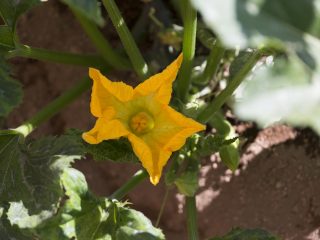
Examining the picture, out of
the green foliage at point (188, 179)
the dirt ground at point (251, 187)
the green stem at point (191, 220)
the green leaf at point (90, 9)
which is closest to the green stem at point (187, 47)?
the green foliage at point (188, 179)

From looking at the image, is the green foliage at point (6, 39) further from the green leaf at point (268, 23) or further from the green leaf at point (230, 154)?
the green leaf at point (268, 23)

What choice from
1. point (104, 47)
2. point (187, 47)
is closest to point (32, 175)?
point (187, 47)

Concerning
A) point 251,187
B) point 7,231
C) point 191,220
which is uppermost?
point 191,220

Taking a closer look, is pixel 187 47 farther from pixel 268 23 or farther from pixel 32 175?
pixel 268 23

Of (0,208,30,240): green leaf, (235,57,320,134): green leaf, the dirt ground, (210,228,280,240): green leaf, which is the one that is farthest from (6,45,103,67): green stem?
(235,57,320,134): green leaf

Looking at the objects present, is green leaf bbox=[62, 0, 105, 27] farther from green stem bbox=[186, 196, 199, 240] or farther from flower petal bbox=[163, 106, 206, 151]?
green stem bbox=[186, 196, 199, 240]

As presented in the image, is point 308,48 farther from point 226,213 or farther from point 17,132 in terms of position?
point 226,213
